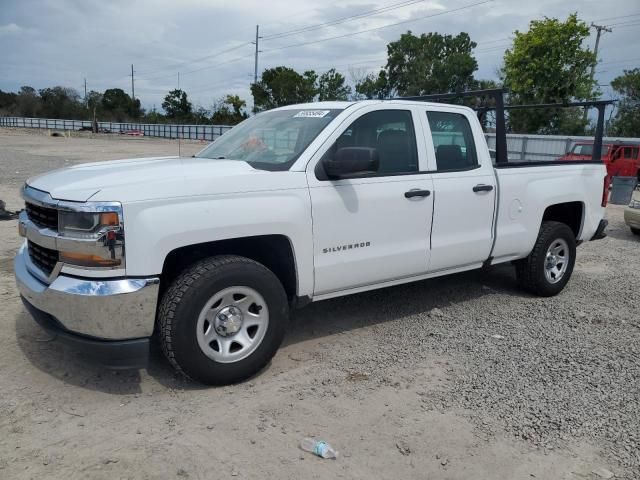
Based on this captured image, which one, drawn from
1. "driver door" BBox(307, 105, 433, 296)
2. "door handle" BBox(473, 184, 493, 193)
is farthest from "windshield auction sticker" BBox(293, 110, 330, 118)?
"door handle" BBox(473, 184, 493, 193)

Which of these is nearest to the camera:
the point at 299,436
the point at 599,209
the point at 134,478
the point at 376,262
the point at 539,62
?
the point at 134,478

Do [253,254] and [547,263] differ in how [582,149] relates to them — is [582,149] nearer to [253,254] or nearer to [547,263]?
[547,263]

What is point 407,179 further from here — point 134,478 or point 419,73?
point 419,73

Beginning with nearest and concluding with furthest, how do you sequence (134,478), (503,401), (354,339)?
(134,478) < (503,401) < (354,339)

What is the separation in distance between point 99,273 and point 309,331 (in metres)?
2.04

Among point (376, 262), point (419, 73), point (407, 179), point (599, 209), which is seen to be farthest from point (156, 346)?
point (419, 73)

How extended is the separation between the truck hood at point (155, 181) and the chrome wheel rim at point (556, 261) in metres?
3.31

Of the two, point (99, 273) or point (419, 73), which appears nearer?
point (99, 273)

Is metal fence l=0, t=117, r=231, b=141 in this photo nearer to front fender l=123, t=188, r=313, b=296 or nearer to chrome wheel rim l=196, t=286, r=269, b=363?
front fender l=123, t=188, r=313, b=296

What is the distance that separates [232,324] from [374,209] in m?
1.37

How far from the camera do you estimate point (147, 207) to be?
10.2 ft

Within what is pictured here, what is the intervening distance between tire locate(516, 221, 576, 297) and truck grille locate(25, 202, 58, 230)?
4412 millimetres

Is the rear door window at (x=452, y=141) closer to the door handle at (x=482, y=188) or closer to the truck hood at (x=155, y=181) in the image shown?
the door handle at (x=482, y=188)

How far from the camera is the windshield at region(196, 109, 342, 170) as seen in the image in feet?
13.0
